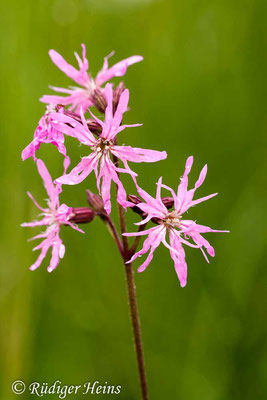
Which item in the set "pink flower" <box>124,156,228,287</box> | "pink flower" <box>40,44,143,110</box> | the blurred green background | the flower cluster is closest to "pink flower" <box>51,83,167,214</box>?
the flower cluster

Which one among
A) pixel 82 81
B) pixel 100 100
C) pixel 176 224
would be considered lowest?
pixel 176 224

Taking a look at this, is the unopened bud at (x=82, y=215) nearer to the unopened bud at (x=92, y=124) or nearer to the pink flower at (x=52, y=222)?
the pink flower at (x=52, y=222)

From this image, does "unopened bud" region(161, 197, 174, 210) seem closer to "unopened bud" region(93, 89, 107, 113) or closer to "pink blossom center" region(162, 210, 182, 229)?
"pink blossom center" region(162, 210, 182, 229)

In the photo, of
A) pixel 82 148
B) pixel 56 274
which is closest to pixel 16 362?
pixel 56 274

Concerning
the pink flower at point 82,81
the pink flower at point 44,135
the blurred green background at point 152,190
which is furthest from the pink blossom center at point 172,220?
the blurred green background at point 152,190

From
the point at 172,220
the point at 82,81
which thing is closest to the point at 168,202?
the point at 172,220

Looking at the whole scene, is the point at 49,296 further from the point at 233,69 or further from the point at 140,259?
the point at 233,69

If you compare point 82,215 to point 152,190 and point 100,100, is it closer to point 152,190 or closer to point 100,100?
point 100,100
